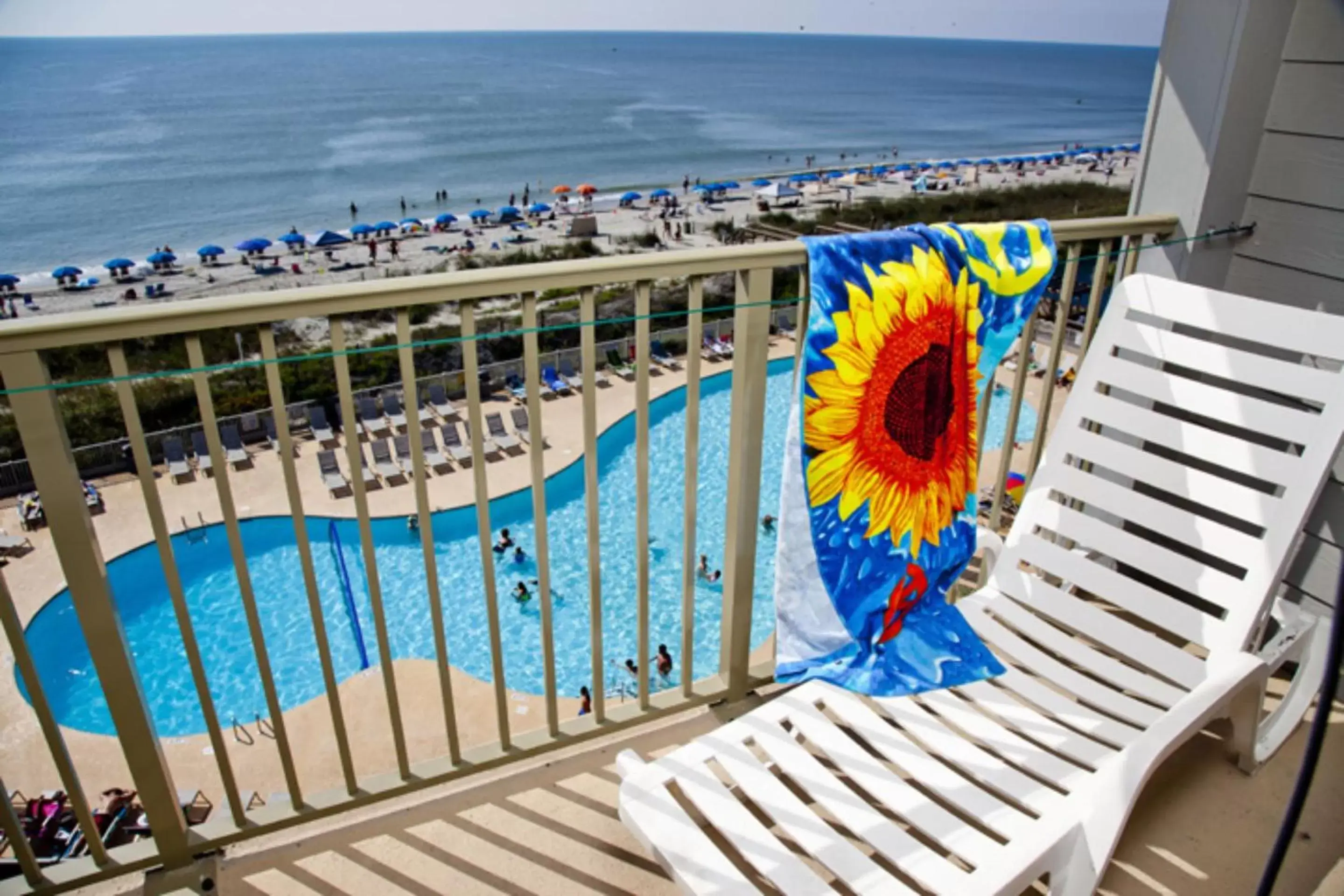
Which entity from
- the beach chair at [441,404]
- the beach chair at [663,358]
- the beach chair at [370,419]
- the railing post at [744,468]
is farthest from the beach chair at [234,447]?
the railing post at [744,468]

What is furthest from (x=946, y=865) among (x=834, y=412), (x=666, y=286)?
(x=666, y=286)

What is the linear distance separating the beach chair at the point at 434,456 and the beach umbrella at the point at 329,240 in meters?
19.9

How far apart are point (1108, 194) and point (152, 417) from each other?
36527mm

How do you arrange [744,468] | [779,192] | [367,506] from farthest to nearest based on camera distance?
[779,192]
[744,468]
[367,506]

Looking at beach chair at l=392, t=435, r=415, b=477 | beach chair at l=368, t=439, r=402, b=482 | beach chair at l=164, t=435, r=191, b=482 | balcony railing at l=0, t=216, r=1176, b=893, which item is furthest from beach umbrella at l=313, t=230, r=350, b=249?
balcony railing at l=0, t=216, r=1176, b=893

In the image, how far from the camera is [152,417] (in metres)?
16.2

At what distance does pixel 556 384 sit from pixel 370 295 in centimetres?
1546

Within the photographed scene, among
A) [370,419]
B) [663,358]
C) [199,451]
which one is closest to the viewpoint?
[199,451]

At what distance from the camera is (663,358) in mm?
18625

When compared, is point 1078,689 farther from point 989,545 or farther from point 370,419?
point 370,419

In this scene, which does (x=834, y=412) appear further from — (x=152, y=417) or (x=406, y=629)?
(x=152, y=417)

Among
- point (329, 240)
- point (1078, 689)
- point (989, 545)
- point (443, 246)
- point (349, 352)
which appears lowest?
point (443, 246)

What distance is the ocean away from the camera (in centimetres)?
4119

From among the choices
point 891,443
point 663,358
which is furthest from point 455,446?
point 891,443
